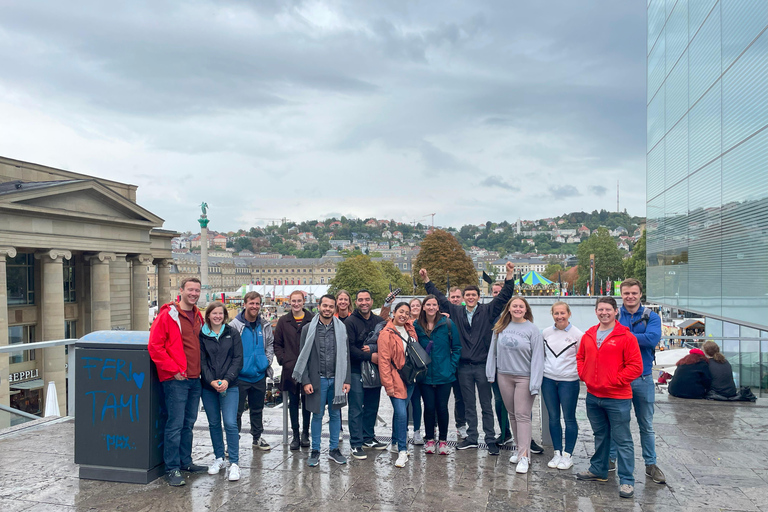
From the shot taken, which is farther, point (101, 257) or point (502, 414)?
point (101, 257)

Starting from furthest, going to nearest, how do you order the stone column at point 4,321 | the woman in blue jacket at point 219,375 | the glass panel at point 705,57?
the stone column at point 4,321 < the glass panel at point 705,57 < the woman in blue jacket at point 219,375

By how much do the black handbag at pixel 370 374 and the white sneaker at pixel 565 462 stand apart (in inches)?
88.2

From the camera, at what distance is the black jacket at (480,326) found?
21.9 ft

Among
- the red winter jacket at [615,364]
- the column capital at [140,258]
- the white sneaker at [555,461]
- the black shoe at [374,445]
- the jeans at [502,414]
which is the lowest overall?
the black shoe at [374,445]

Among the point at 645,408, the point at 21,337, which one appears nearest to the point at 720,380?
the point at 645,408

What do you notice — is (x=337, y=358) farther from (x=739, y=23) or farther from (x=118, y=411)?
(x=739, y=23)

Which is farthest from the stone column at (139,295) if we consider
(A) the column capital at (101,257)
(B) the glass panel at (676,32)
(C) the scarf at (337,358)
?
(C) the scarf at (337,358)

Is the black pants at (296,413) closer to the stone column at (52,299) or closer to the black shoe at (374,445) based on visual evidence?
the black shoe at (374,445)

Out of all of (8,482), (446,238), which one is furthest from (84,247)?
(446,238)

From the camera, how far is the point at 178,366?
5.62 metres

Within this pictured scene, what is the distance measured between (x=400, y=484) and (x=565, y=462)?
189 cm

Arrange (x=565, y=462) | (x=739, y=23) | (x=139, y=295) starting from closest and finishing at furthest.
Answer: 1. (x=565, y=462)
2. (x=739, y=23)
3. (x=139, y=295)

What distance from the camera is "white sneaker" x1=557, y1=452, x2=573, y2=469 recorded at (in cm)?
606

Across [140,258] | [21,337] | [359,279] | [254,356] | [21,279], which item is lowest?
[21,337]
